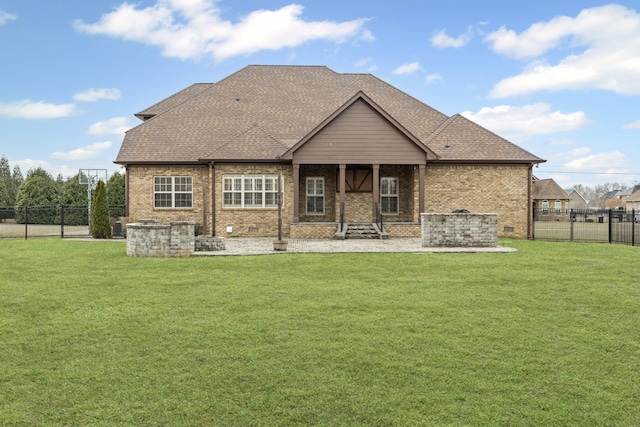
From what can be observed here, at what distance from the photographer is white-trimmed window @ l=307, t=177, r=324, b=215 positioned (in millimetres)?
25950

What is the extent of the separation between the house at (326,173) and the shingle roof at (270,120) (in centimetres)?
10

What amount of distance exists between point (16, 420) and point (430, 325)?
5246 millimetres

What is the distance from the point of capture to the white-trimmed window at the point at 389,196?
26203 mm

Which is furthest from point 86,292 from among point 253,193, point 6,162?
point 6,162

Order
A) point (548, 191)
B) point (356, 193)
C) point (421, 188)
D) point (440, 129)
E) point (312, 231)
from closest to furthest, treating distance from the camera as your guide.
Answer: point (312, 231), point (421, 188), point (356, 193), point (440, 129), point (548, 191)

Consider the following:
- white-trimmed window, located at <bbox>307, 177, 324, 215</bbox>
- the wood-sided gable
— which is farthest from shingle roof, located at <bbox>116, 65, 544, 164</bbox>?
white-trimmed window, located at <bbox>307, 177, 324, 215</bbox>

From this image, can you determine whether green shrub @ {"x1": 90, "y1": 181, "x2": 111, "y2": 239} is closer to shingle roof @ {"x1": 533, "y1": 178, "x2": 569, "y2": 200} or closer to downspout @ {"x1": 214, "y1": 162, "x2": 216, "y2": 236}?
downspout @ {"x1": 214, "y1": 162, "x2": 216, "y2": 236}

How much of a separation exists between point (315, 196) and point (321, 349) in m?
20.0

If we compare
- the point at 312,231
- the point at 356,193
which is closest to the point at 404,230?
the point at 356,193

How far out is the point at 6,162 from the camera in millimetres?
95312

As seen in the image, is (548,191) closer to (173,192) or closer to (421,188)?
(421,188)

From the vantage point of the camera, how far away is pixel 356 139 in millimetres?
23422

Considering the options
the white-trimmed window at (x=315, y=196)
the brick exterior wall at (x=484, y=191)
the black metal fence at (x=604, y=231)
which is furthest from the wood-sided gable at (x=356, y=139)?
the black metal fence at (x=604, y=231)

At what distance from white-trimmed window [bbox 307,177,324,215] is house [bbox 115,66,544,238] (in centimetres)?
5
